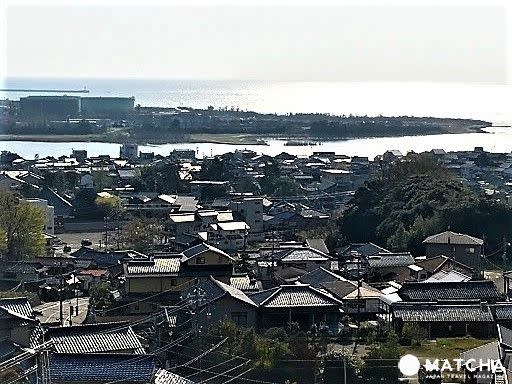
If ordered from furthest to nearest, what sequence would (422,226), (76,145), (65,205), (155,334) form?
(76,145) < (65,205) < (422,226) < (155,334)

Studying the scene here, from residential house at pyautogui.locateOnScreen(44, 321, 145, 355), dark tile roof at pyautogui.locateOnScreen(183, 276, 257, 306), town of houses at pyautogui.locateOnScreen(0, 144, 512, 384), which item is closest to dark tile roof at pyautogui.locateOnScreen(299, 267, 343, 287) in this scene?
town of houses at pyautogui.locateOnScreen(0, 144, 512, 384)

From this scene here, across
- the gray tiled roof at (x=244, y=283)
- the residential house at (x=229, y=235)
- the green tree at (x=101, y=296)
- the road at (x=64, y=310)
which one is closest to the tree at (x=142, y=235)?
the residential house at (x=229, y=235)

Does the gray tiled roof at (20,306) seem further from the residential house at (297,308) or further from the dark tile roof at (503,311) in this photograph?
the dark tile roof at (503,311)

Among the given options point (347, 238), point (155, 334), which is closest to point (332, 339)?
point (155, 334)

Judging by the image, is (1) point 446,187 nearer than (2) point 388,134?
Yes

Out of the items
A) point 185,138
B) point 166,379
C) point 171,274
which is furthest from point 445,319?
point 185,138

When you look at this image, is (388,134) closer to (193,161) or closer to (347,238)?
(193,161)

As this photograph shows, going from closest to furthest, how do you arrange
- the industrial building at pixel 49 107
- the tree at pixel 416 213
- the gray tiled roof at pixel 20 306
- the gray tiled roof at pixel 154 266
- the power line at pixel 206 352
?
the power line at pixel 206 352
the gray tiled roof at pixel 20 306
the gray tiled roof at pixel 154 266
the tree at pixel 416 213
the industrial building at pixel 49 107
